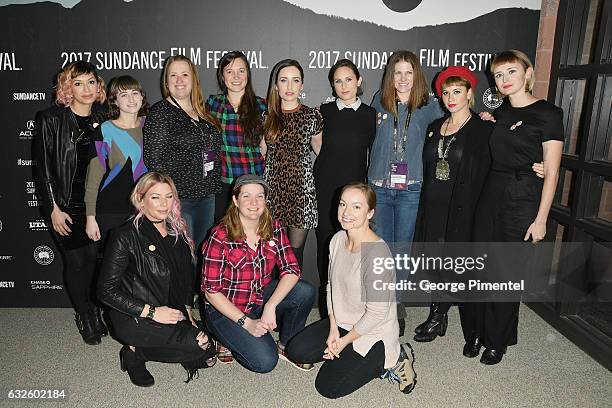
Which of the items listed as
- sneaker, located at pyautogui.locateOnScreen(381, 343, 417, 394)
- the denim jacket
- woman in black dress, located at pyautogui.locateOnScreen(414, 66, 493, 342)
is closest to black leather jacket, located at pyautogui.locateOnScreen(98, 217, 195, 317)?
sneaker, located at pyautogui.locateOnScreen(381, 343, 417, 394)

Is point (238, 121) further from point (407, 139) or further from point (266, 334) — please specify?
point (266, 334)

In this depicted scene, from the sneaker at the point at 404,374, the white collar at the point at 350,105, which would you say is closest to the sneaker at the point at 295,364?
the sneaker at the point at 404,374

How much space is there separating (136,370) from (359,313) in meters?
1.22

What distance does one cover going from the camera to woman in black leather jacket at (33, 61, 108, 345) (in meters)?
2.61

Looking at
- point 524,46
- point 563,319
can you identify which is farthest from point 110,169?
point 563,319

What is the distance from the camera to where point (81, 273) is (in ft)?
9.23

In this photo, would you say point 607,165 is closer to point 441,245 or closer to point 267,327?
point 441,245

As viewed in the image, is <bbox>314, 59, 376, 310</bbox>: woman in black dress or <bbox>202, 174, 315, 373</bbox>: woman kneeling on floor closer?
<bbox>202, 174, 315, 373</bbox>: woman kneeling on floor

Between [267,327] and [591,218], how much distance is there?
2198mm

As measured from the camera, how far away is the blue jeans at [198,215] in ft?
8.84

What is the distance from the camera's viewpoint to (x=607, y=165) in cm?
270

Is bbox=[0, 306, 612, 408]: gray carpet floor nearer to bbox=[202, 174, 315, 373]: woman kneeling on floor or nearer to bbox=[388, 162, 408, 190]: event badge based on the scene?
bbox=[202, 174, 315, 373]: woman kneeling on floor

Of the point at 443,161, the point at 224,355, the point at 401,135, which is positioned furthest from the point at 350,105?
the point at 224,355

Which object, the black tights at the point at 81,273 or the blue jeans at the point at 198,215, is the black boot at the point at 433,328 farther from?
the black tights at the point at 81,273
